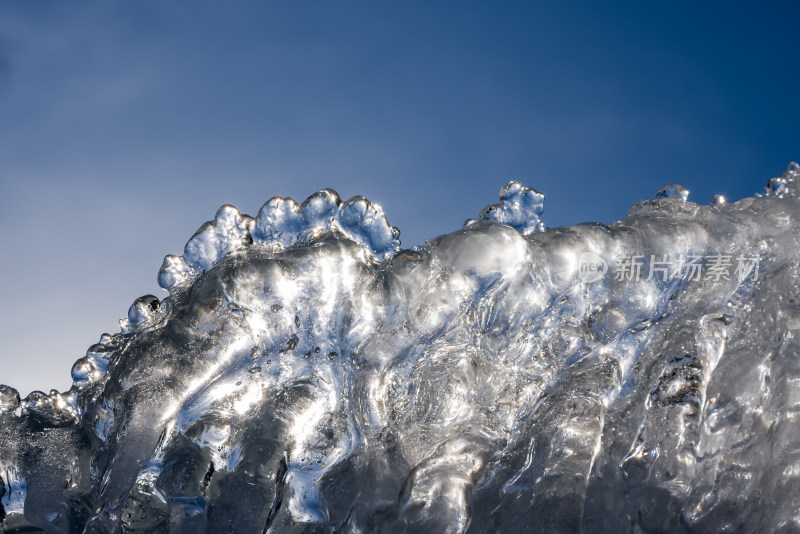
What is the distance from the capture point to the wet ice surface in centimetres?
222

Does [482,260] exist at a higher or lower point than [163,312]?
higher

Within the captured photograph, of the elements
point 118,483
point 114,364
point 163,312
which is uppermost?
point 163,312

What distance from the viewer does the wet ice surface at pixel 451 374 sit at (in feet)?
7.30

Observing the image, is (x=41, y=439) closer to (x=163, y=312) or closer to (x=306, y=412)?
(x=163, y=312)

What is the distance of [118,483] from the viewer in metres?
2.39

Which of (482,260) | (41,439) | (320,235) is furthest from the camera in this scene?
(41,439)

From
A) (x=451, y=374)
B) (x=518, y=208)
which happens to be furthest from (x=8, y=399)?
(x=518, y=208)

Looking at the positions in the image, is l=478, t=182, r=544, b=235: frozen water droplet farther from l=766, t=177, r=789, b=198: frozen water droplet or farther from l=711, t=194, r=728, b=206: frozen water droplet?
l=766, t=177, r=789, b=198: frozen water droplet

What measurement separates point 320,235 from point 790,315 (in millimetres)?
1716

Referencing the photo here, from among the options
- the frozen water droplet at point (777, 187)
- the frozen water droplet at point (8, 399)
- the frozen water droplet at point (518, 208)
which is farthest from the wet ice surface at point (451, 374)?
the frozen water droplet at point (8, 399)

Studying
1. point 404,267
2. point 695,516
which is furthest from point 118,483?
point 695,516

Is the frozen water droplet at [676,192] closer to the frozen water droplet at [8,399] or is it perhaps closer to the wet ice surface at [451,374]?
the wet ice surface at [451,374]

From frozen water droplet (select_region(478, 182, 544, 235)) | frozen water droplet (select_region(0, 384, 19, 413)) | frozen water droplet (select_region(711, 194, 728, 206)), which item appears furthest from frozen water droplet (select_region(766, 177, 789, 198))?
frozen water droplet (select_region(0, 384, 19, 413))

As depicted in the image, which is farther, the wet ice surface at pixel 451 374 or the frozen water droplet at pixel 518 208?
the frozen water droplet at pixel 518 208
